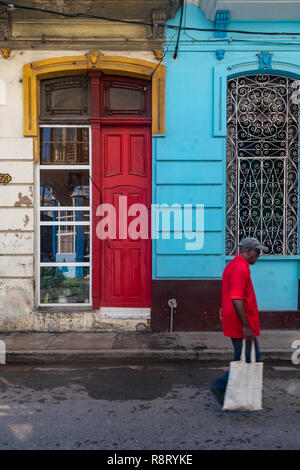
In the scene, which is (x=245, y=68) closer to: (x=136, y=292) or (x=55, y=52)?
(x=55, y=52)

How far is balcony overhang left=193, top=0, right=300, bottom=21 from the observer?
753 centimetres

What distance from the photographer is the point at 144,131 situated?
323 inches

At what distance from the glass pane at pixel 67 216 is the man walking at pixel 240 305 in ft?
14.1

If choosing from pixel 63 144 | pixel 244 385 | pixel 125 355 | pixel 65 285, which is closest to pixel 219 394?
pixel 244 385

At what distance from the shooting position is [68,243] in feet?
27.1

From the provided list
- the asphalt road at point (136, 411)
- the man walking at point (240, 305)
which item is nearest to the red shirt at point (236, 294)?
the man walking at point (240, 305)

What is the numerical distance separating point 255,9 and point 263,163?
2.79 meters

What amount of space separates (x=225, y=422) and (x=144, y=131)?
5609 millimetres

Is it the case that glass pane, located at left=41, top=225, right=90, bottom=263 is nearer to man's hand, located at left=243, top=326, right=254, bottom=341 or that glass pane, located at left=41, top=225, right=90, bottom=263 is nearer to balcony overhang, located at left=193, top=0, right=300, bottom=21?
man's hand, located at left=243, top=326, right=254, bottom=341

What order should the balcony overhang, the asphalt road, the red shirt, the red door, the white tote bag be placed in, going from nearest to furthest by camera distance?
1. the asphalt road
2. the white tote bag
3. the red shirt
4. the balcony overhang
5. the red door

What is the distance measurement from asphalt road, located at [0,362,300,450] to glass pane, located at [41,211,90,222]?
9.89 feet

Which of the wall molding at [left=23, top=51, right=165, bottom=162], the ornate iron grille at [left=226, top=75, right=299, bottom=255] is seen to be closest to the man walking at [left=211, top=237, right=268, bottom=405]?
the ornate iron grille at [left=226, top=75, right=299, bottom=255]

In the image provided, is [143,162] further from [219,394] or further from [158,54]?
[219,394]

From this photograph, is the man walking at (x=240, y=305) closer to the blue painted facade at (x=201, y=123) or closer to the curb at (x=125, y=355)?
the curb at (x=125, y=355)
